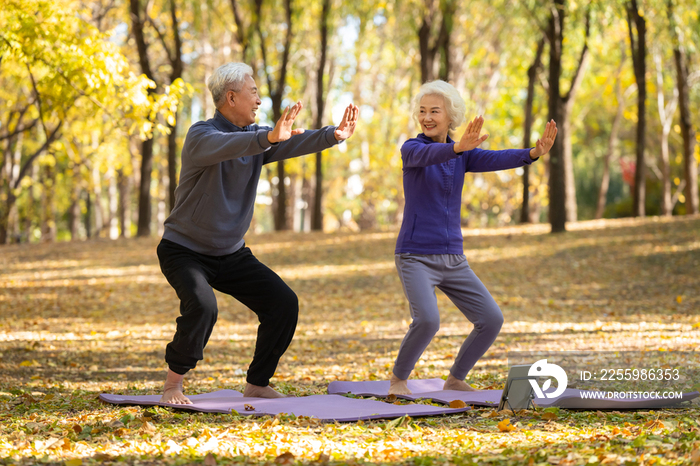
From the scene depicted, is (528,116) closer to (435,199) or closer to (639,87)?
(639,87)

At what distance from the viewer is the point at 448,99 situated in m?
4.35

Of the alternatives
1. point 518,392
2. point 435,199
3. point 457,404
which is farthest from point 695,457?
point 435,199

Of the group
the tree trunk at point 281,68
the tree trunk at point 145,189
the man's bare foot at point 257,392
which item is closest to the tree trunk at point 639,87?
the tree trunk at point 281,68

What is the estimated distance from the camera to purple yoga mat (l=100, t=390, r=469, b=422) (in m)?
3.88

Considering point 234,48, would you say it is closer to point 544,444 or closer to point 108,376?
point 108,376

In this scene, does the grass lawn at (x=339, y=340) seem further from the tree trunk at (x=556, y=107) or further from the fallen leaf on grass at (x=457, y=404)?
the tree trunk at (x=556, y=107)

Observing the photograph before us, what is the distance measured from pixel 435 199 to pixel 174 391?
6.64 feet

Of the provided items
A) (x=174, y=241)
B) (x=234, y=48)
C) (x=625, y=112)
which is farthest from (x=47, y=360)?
(x=625, y=112)

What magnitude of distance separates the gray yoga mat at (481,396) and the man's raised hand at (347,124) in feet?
5.76

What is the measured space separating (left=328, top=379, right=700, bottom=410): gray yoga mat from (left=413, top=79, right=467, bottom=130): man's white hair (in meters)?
1.80

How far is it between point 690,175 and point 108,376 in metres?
15.9

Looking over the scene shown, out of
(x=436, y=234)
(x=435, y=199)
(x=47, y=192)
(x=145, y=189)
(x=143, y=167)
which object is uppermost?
(x=143, y=167)

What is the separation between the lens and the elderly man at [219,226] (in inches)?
154

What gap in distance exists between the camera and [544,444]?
3.22 meters
